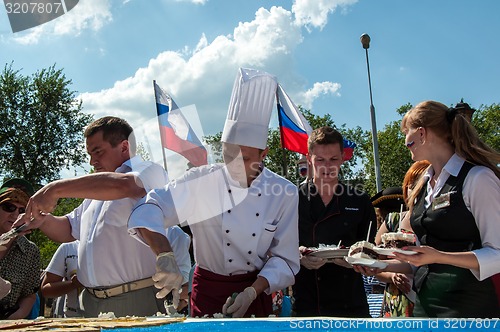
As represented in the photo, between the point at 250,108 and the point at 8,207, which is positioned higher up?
the point at 250,108

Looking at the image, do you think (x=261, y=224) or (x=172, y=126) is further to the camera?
(x=172, y=126)

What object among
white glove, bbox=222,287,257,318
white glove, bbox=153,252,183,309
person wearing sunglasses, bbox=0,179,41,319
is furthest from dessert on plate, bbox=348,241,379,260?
person wearing sunglasses, bbox=0,179,41,319

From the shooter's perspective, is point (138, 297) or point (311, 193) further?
point (311, 193)

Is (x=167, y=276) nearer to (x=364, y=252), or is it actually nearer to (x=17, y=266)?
(x=364, y=252)

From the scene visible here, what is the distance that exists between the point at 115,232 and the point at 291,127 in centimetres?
614

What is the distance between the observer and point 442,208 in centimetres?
228

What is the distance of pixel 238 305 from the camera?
6.80 feet

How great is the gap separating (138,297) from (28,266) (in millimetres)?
1221

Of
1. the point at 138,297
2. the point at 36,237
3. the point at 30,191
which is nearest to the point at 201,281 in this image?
the point at 138,297

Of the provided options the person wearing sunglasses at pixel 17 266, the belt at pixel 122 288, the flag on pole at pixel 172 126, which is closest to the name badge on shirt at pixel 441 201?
the belt at pixel 122 288

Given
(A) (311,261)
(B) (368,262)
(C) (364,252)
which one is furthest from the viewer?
(A) (311,261)

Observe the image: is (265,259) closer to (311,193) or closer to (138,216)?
(138,216)

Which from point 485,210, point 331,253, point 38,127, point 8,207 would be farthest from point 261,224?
point 38,127

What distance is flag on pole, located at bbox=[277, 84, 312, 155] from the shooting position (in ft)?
28.2
